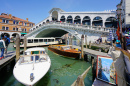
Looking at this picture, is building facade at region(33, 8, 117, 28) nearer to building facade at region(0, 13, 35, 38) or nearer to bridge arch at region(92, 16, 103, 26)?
bridge arch at region(92, 16, 103, 26)

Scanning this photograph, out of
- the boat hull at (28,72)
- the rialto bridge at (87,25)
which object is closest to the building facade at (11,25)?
the rialto bridge at (87,25)

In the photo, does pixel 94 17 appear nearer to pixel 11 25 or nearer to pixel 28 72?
pixel 28 72

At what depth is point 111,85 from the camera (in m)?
3.10

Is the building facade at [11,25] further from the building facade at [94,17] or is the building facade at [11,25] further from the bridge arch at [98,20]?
the bridge arch at [98,20]

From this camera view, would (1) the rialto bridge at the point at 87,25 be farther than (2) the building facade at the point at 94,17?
No

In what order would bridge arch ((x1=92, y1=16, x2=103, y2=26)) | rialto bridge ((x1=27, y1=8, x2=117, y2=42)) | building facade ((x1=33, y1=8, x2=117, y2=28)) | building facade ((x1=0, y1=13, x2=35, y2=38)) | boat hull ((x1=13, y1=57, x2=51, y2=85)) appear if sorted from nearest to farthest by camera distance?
boat hull ((x1=13, y1=57, x2=51, y2=85)), rialto bridge ((x1=27, y1=8, x2=117, y2=42)), building facade ((x1=33, y1=8, x2=117, y2=28)), bridge arch ((x1=92, y1=16, x2=103, y2=26)), building facade ((x1=0, y1=13, x2=35, y2=38))

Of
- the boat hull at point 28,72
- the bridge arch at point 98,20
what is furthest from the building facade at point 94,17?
the boat hull at point 28,72

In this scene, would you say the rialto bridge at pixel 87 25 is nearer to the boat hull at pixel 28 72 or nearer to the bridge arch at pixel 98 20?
the bridge arch at pixel 98 20

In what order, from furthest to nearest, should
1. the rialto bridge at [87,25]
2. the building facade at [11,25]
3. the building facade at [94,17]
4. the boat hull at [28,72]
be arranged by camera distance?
the building facade at [11,25]
the building facade at [94,17]
the rialto bridge at [87,25]
the boat hull at [28,72]

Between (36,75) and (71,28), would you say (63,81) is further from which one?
(71,28)

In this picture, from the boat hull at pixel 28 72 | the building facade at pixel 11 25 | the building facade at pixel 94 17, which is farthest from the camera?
the building facade at pixel 11 25

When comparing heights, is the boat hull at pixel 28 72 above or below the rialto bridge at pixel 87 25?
below

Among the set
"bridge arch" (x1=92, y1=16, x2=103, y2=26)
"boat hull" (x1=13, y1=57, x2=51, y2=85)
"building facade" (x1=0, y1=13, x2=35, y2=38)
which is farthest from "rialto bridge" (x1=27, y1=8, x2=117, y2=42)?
"boat hull" (x1=13, y1=57, x2=51, y2=85)

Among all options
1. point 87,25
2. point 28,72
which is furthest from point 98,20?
point 28,72
